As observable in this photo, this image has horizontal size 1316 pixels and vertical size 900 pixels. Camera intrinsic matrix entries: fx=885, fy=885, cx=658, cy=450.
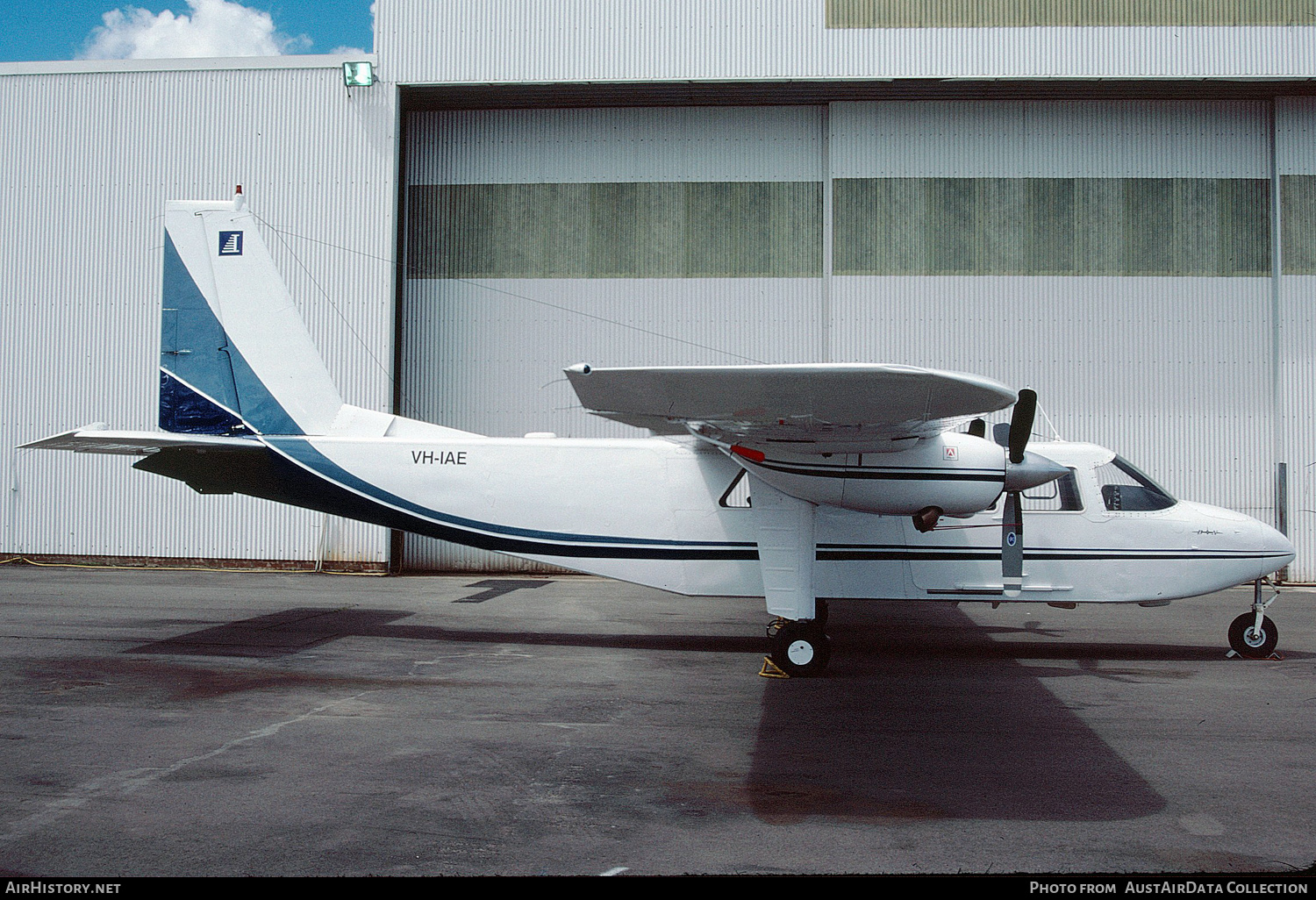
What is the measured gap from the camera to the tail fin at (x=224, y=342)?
10008mm

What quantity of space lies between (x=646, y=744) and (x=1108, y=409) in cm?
1351

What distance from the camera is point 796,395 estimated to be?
634cm

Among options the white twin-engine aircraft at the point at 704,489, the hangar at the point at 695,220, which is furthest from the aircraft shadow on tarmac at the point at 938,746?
the hangar at the point at 695,220

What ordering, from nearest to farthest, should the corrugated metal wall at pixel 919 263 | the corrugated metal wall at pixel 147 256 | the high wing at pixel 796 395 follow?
Result: the high wing at pixel 796 395 → the corrugated metal wall at pixel 919 263 → the corrugated metal wall at pixel 147 256

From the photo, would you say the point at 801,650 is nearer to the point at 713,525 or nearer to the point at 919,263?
the point at 713,525

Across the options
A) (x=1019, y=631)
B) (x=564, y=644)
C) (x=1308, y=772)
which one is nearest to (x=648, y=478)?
(x=564, y=644)

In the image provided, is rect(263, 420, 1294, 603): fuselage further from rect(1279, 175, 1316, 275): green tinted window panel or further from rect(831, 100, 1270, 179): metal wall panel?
rect(1279, 175, 1316, 275): green tinted window panel

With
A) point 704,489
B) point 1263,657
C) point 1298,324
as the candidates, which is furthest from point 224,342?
point 1298,324

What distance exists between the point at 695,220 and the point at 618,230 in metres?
1.50

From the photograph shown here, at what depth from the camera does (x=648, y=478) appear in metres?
9.66

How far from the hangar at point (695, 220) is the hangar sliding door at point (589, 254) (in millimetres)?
54

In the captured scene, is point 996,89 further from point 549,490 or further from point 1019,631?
point 549,490

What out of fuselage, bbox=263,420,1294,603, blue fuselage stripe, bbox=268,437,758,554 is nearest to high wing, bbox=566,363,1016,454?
fuselage, bbox=263,420,1294,603

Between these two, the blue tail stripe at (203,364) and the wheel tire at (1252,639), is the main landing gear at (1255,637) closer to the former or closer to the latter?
the wheel tire at (1252,639)
